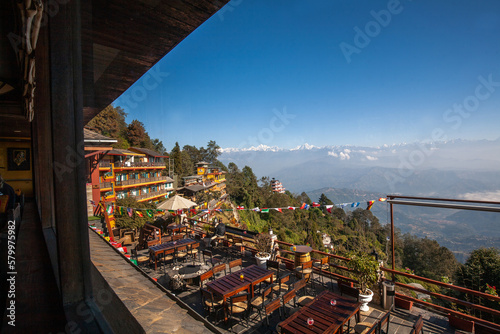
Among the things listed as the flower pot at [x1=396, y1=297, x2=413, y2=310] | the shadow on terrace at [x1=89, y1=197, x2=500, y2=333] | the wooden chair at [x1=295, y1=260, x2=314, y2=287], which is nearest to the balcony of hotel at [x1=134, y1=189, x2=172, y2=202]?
the shadow on terrace at [x1=89, y1=197, x2=500, y2=333]

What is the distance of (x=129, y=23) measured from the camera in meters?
2.09

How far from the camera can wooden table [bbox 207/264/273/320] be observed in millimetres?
4152

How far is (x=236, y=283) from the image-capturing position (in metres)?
4.48

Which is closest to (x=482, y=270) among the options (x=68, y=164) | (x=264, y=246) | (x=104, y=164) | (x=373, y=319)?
(x=373, y=319)

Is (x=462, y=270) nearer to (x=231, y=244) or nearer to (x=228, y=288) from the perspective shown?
(x=231, y=244)

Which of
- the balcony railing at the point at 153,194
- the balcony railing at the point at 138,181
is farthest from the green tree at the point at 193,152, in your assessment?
the balcony railing at the point at 138,181

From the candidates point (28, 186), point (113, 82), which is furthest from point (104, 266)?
point (28, 186)

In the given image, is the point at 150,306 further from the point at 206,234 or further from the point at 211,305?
the point at 206,234

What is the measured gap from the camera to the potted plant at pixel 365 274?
4543 millimetres

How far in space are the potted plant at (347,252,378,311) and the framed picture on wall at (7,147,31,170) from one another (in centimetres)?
1275

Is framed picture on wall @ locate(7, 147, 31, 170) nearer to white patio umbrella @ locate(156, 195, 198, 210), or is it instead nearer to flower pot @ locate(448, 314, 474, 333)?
white patio umbrella @ locate(156, 195, 198, 210)

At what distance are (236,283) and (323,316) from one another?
178cm

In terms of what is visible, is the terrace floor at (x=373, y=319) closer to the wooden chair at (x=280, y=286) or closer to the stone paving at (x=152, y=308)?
the stone paving at (x=152, y=308)

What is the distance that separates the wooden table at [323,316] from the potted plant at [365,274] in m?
1.01
